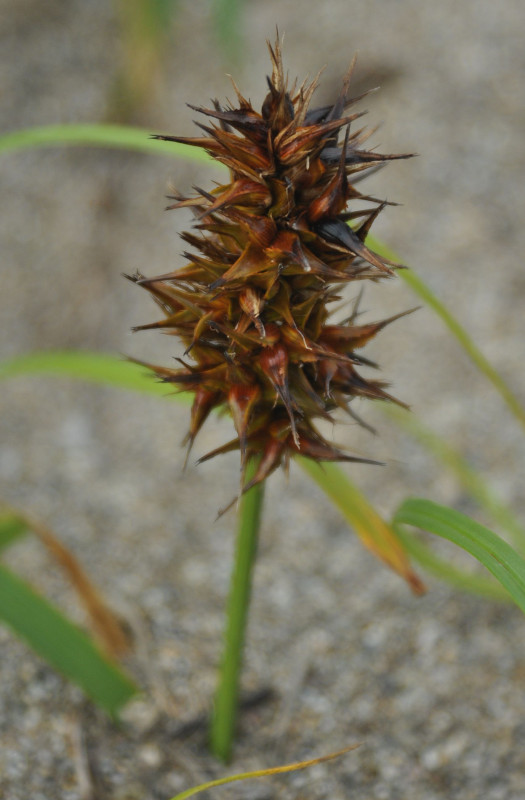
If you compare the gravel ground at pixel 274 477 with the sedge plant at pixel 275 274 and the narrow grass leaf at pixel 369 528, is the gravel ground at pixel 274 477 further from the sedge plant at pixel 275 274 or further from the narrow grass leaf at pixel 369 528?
the sedge plant at pixel 275 274

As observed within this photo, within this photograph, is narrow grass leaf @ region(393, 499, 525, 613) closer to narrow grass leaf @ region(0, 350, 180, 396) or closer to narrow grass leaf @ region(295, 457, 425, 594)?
narrow grass leaf @ region(295, 457, 425, 594)

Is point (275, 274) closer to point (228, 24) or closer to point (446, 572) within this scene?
point (446, 572)

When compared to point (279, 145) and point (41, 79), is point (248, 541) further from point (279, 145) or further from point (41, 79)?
point (41, 79)

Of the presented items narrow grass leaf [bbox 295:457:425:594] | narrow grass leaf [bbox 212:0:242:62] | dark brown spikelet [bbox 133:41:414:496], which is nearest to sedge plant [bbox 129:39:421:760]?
dark brown spikelet [bbox 133:41:414:496]

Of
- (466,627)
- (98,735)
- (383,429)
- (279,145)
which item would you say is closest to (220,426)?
(383,429)

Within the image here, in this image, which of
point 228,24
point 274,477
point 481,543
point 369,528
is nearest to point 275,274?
point 481,543
